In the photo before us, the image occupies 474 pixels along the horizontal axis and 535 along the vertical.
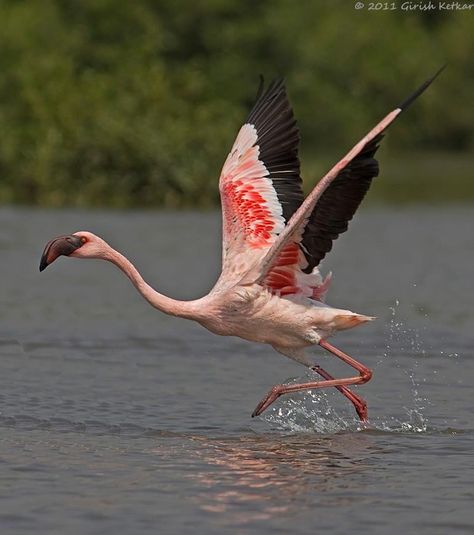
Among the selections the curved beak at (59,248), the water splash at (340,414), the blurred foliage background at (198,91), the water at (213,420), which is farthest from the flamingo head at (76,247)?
the blurred foliage background at (198,91)

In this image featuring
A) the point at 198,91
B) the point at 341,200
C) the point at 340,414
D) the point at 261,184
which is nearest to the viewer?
the point at 341,200

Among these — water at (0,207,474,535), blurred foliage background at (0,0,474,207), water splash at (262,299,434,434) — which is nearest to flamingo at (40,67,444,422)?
water splash at (262,299,434,434)

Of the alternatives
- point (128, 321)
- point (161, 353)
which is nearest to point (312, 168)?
point (128, 321)

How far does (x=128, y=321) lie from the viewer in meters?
15.6

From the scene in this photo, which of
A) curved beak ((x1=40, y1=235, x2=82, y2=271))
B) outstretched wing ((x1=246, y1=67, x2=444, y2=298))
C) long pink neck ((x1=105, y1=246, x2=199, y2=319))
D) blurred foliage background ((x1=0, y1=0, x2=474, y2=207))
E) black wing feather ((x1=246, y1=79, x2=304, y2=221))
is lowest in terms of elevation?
long pink neck ((x1=105, y1=246, x2=199, y2=319))

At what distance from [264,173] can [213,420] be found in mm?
1897

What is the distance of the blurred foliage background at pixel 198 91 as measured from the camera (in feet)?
97.0

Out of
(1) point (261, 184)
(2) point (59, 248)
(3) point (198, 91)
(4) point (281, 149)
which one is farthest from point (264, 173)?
(3) point (198, 91)

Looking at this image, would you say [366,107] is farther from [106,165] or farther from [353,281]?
[353,281]

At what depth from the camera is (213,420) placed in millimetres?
10320

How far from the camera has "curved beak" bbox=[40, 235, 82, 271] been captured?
9.52m

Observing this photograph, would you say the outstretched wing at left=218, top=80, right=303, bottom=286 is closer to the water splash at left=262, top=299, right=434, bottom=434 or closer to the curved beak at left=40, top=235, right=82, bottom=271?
the water splash at left=262, top=299, right=434, bottom=434

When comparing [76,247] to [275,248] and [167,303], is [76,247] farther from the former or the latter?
[275,248]

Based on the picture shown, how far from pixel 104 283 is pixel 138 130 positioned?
440 inches
